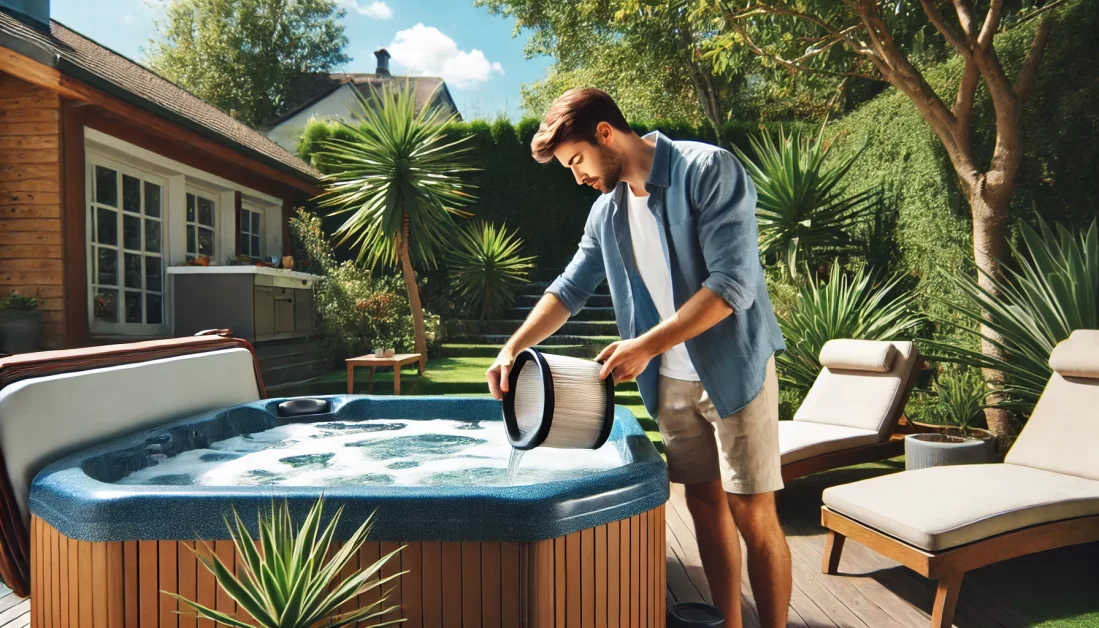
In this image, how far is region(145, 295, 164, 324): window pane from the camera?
6.59m

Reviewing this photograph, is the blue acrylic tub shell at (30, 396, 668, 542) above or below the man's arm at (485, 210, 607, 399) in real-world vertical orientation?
below

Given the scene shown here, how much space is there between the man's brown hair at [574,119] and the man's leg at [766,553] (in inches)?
37.4

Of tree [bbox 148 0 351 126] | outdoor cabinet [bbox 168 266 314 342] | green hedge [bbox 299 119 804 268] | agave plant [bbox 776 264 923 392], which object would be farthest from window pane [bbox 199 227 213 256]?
tree [bbox 148 0 351 126]

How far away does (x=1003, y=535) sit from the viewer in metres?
2.15

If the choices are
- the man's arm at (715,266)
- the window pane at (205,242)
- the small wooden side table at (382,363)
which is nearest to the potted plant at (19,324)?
the small wooden side table at (382,363)

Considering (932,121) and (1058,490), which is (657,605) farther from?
(932,121)

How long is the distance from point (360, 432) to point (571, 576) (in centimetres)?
195

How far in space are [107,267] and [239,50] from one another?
18.5 m

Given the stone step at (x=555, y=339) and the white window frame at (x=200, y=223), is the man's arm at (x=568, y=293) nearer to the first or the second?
the stone step at (x=555, y=339)

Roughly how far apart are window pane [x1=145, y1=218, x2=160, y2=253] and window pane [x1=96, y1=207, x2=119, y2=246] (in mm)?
454

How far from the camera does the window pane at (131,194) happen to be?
633 centimetres

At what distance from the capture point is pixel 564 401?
164 centimetres

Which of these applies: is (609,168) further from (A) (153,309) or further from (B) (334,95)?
(B) (334,95)

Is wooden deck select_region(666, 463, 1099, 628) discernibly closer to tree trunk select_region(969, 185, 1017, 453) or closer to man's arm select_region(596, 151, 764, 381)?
man's arm select_region(596, 151, 764, 381)
